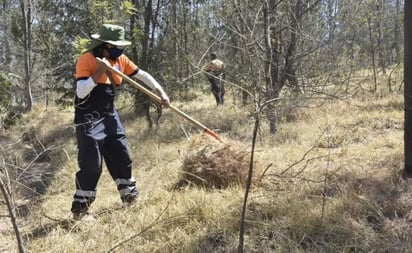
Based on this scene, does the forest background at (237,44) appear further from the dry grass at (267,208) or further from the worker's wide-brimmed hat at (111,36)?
the worker's wide-brimmed hat at (111,36)

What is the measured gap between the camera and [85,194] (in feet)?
13.4

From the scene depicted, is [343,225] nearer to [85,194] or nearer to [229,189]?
[229,189]

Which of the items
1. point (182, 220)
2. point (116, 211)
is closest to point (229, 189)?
point (182, 220)

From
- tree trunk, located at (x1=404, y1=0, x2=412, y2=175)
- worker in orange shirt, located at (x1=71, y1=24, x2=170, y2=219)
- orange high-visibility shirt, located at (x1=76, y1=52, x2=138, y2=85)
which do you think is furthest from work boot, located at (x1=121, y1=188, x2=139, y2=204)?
tree trunk, located at (x1=404, y1=0, x2=412, y2=175)

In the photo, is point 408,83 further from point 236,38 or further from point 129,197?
point 236,38

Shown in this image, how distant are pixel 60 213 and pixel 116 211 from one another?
830 millimetres

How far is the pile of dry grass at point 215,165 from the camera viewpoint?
438cm

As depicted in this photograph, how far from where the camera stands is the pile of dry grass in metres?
4.38

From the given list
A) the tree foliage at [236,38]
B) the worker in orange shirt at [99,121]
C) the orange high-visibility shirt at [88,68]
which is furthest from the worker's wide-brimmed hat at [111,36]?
the tree foliage at [236,38]

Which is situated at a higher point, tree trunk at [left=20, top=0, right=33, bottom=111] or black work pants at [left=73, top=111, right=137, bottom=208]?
tree trunk at [left=20, top=0, right=33, bottom=111]

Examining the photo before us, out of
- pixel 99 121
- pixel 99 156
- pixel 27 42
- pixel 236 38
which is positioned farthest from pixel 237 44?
pixel 27 42

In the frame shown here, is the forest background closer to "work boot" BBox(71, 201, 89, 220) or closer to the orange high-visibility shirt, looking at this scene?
the orange high-visibility shirt

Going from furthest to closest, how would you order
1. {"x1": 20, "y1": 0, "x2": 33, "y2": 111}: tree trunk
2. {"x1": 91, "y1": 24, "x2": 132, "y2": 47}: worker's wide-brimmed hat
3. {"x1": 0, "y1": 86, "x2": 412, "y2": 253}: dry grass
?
{"x1": 20, "y1": 0, "x2": 33, "y2": 111}: tree trunk < {"x1": 91, "y1": 24, "x2": 132, "y2": 47}: worker's wide-brimmed hat < {"x1": 0, "y1": 86, "x2": 412, "y2": 253}: dry grass

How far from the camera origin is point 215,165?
4.44 m
